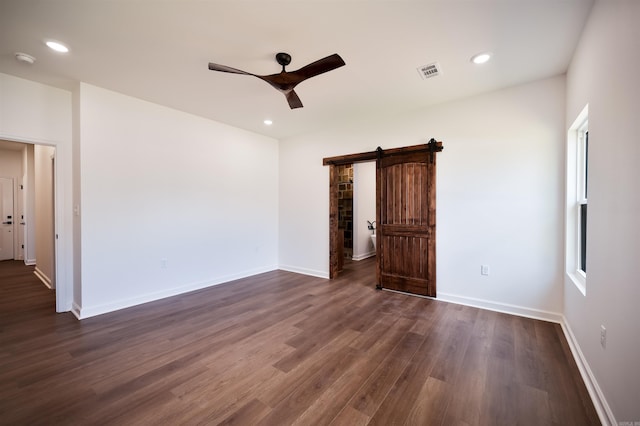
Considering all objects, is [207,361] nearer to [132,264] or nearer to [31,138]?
[132,264]

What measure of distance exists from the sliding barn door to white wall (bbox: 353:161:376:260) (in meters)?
2.36

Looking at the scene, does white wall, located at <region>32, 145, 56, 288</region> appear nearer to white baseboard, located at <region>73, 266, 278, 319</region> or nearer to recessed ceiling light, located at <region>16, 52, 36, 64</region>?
white baseboard, located at <region>73, 266, 278, 319</region>

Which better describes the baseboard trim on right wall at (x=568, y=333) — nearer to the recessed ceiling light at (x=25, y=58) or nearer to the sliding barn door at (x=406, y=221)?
the sliding barn door at (x=406, y=221)

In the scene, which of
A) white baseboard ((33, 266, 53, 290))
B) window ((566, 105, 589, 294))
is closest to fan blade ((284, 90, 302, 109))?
window ((566, 105, 589, 294))

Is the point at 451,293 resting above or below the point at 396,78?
below

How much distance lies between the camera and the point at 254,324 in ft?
9.61

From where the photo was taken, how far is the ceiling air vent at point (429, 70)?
8.94 feet

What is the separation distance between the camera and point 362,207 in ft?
22.5

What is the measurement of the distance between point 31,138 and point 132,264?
181 cm

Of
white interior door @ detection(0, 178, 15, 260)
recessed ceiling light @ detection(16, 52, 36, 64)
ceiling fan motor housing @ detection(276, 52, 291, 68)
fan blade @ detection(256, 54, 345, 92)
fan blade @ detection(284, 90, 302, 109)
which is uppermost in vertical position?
recessed ceiling light @ detection(16, 52, 36, 64)

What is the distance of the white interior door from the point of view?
21.1 feet

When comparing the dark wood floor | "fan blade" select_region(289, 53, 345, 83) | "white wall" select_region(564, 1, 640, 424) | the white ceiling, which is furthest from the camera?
"fan blade" select_region(289, 53, 345, 83)

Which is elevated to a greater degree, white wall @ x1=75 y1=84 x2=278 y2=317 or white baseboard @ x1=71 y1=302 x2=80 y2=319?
white wall @ x1=75 y1=84 x2=278 y2=317

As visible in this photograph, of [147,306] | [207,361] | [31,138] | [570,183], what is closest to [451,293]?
[570,183]
